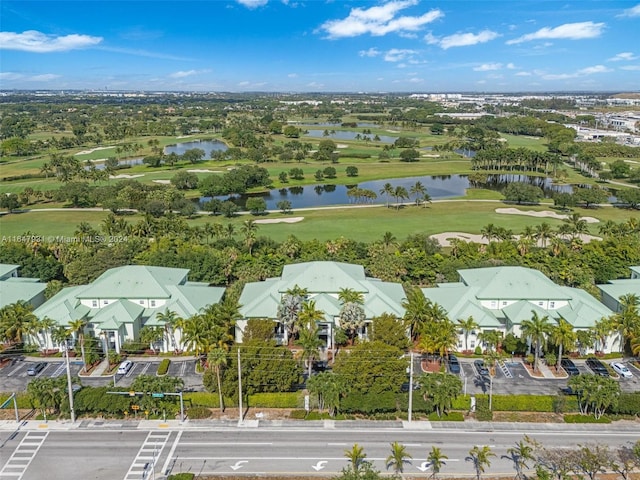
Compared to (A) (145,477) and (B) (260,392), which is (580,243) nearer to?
(B) (260,392)

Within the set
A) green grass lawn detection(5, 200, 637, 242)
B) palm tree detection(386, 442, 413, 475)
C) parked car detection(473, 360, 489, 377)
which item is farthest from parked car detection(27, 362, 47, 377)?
green grass lawn detection(5, 200, 637, 242)

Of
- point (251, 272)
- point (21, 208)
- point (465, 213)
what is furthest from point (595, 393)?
point (21, 208)

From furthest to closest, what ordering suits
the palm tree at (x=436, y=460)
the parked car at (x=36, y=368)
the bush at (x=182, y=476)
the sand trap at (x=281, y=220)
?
the sand trap at (x=281, y=220)
the parked car at (x=36, y=368)
the palm tree at (x=436, y=460)
the bush at (x=182, y=476)

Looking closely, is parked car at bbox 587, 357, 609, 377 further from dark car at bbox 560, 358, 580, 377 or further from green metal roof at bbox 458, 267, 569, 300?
green metal roof at bbox 458, 267, 569, 300

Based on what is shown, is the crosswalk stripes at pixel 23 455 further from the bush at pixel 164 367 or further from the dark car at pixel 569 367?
the dark car at pixel 569 367

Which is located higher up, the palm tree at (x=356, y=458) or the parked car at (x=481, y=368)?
the palm tree at (x=356, y=458)

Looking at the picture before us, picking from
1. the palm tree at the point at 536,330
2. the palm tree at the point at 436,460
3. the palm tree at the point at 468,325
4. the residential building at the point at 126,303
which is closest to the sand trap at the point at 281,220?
the residential building at the point at 126,303
